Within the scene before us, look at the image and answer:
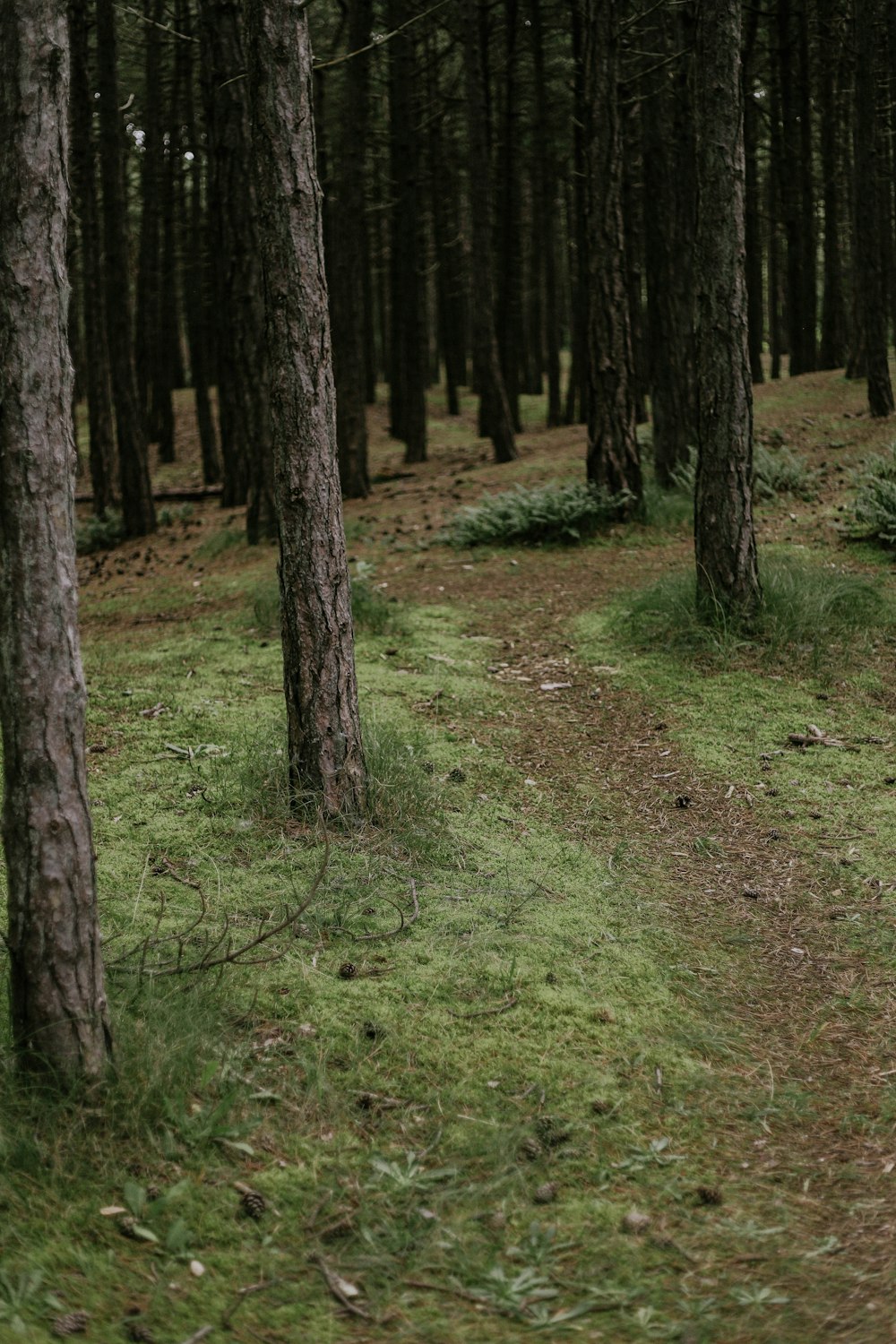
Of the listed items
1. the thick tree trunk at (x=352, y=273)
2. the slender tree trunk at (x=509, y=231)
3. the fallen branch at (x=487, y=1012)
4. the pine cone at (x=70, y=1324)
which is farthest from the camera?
the slender tree trunk at (x=509, y=231)

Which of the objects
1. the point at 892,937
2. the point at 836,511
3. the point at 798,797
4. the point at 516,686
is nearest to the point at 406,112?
the point at 836,511

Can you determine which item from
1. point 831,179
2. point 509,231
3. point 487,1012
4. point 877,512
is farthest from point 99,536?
point 831,179

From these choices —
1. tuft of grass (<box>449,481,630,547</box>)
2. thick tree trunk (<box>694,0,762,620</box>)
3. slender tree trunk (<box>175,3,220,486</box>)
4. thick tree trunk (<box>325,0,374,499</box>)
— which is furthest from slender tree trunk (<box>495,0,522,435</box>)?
thick tree trunk (<box>694,0,762,620</box>)

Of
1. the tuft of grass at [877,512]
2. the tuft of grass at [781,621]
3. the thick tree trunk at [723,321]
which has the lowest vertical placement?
the tuft of grass at [781,621]

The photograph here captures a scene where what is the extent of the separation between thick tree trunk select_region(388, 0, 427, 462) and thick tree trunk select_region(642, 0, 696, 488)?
4.52 meters

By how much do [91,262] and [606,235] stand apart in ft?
33.8

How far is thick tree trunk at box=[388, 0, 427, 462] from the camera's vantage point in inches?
711

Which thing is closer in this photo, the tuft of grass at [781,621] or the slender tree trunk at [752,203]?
the tuft of grass at [781,621]

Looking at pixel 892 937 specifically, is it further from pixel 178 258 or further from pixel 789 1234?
pixel 178 258

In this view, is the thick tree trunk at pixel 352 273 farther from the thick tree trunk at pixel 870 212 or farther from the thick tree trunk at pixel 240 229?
the thick tree trunk at pixel 870 212

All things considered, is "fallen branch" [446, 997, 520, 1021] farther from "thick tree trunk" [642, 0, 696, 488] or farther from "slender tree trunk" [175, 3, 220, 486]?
"slender tree trunk" [175, 3, 220, 486]

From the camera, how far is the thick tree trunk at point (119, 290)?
15344 millimetres

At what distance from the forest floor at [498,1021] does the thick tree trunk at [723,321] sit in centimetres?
76

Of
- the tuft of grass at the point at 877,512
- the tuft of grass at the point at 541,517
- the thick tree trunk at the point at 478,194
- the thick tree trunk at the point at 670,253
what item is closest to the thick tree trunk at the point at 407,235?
the thick tree trunk at the point at 478,194
